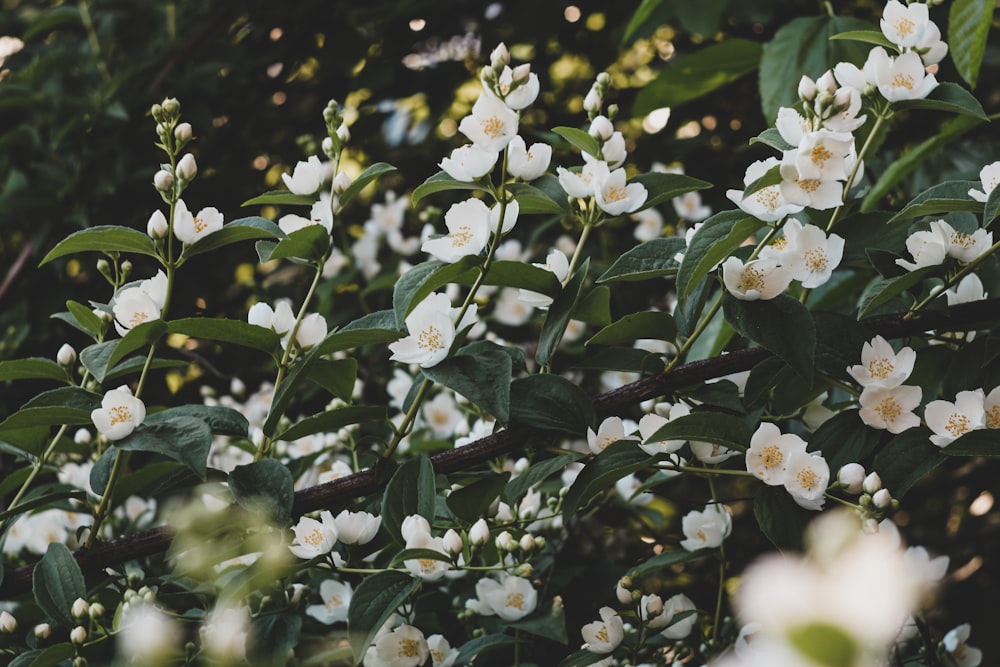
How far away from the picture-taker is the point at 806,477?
0.78m

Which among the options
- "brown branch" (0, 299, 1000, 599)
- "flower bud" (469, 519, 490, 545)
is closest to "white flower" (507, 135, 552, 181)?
"brown branch" (0, 299, 1000, 599)

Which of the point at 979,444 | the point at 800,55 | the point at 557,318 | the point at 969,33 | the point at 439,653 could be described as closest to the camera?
the point at 979,444

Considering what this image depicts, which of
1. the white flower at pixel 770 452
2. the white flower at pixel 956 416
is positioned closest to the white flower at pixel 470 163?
the white flower at pixel 770 452

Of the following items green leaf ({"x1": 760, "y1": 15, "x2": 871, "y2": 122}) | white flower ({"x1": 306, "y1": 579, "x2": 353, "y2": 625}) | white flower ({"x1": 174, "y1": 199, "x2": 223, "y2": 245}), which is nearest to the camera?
white flower ({"x1": 174, "y1": 199, "x2": 223, "y2": 245})

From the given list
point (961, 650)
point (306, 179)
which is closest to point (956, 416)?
point (961, 650)

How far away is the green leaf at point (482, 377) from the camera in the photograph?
0.73 metres

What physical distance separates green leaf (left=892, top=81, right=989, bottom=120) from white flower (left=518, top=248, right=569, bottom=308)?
13.0 inches

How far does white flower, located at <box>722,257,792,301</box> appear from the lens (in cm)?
74

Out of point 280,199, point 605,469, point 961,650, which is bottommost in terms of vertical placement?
point 961,650

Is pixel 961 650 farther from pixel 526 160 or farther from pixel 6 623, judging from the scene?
pixel 6 623

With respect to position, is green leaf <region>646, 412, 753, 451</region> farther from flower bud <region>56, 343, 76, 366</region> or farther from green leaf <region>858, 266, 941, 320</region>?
flower bud <region>56, 343, 76, 366</region>

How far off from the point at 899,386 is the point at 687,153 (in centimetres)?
126

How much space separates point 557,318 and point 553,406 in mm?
80

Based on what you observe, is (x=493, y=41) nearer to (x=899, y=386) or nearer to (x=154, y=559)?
(x=154, y=559)
